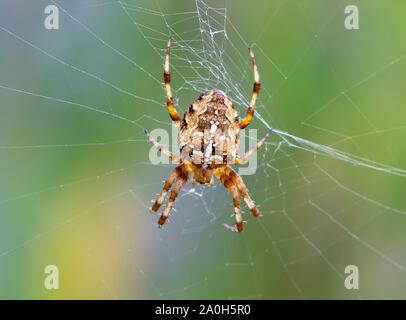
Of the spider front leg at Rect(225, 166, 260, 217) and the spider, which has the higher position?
the spider

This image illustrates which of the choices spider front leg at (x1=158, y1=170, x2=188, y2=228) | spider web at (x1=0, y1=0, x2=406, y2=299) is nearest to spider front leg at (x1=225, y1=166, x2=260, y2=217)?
spider front leg at (x1=158, y1=170, x2=188, y2=228)

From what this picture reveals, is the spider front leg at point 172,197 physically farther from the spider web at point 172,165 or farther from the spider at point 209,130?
the spider web at point 172,165

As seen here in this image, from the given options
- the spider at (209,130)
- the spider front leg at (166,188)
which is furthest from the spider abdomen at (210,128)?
the spider front leg at (166,188)

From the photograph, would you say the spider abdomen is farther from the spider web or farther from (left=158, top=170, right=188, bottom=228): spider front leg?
the spider web

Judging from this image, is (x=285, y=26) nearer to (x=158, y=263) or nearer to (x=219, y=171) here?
(x=219, y=171)

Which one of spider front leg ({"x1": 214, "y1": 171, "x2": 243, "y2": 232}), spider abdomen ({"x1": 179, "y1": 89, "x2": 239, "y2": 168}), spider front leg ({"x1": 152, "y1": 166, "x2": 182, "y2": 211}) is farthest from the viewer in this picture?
spider front leg ({"x1": 214, "y1": 171, "x2": 243, "y2": 232})

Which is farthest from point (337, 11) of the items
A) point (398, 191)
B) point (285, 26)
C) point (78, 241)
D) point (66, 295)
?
point (66, 295)
